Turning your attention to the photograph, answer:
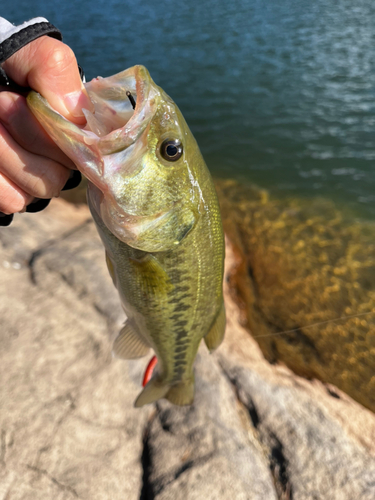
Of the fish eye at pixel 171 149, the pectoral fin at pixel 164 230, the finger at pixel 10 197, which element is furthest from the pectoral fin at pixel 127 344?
the fish eye at pixel 171 149

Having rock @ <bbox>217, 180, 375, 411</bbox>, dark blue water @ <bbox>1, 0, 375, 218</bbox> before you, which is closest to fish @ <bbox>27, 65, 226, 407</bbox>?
rock @ <bbox>217, 180, 375, 411</bbox>

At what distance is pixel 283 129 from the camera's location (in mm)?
8922

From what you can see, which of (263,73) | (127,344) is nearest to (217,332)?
(127,344)

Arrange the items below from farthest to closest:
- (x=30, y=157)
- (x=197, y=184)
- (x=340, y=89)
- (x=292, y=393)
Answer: (x=340, y=89), (x=292, y=393), (x=197, y=184), (x=30, y=157)

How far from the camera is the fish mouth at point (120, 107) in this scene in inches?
62.7

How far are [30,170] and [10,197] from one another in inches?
6.9

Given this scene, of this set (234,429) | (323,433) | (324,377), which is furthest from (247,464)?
(324,377)

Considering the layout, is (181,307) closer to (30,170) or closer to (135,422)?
(30,170)

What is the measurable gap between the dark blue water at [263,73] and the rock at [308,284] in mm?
779

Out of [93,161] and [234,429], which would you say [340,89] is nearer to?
[234,429]

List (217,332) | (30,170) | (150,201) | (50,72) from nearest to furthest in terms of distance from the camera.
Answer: (50,72) < (30,170) < (150,201) < (217,332)

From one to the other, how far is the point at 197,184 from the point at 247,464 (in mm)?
2498

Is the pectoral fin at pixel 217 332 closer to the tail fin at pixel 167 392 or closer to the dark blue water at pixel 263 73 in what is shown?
the tail fin at pixel 167 392

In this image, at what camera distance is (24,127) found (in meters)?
1.61
